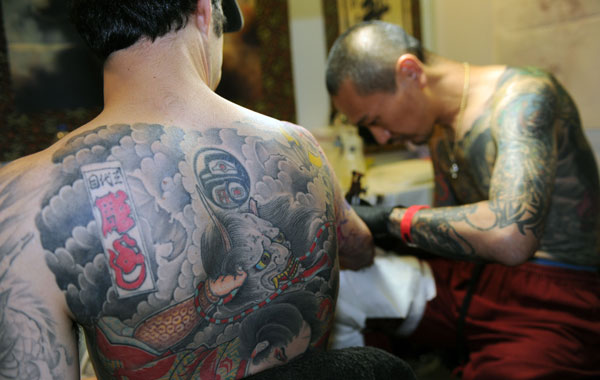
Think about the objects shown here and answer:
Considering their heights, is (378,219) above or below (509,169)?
below

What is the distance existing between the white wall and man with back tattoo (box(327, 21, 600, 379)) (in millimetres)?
724

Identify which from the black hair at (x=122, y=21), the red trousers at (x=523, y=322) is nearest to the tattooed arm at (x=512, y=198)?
the red trousers at (x=523, y=322)

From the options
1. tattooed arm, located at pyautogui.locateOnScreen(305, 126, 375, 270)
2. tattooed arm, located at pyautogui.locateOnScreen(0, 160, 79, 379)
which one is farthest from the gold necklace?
tattooed arm, located at pyautogui.locateOnScreen(0, 160, 79, 379)

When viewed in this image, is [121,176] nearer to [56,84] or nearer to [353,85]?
[353,85]

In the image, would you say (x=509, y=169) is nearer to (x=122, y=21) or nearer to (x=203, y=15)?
(x=203, y=15)

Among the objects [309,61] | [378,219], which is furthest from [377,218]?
[309,61]

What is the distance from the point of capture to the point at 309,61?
2.16 meters

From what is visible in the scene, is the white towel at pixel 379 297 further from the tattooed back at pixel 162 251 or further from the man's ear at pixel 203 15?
the man's ear at pixel 203 15

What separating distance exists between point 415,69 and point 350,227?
0.55 metres

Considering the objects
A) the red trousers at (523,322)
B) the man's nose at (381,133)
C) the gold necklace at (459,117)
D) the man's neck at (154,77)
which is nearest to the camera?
the man's neck at (154,77)

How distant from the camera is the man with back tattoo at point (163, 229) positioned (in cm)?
57

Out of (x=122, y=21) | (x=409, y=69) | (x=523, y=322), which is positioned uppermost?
(x=122, y=21)

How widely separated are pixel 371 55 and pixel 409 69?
11 cm

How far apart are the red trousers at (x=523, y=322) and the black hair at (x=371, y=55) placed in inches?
22.4
